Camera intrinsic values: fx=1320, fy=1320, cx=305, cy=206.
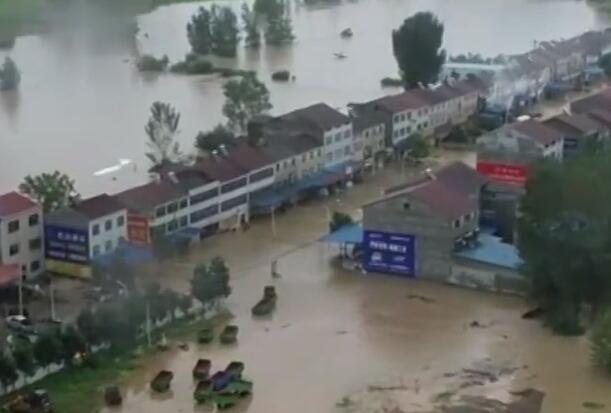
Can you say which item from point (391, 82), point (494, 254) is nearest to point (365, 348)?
point (494, 254)

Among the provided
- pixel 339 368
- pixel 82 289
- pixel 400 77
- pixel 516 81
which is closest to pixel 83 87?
pixel 400 77

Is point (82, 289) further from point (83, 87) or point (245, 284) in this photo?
point (83, 87)

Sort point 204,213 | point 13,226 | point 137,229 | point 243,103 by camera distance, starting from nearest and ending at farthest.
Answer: point 13,226
point 137,229
point 204,213
point 243,103

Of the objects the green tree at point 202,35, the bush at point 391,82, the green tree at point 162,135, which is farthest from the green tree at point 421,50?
the green tree at point 202,35

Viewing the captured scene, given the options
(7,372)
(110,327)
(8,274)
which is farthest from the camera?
(8,274)

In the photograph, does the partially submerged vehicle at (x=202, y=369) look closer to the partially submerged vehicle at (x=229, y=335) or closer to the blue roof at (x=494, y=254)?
the partially submerged vehicle at (x=229, y=335)

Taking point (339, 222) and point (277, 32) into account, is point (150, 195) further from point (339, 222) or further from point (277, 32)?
point (277, 32)

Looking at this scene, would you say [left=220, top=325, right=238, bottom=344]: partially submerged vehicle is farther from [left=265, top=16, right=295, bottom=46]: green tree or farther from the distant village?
[left=265, top=16, right=295, bottom=46]: green tree
